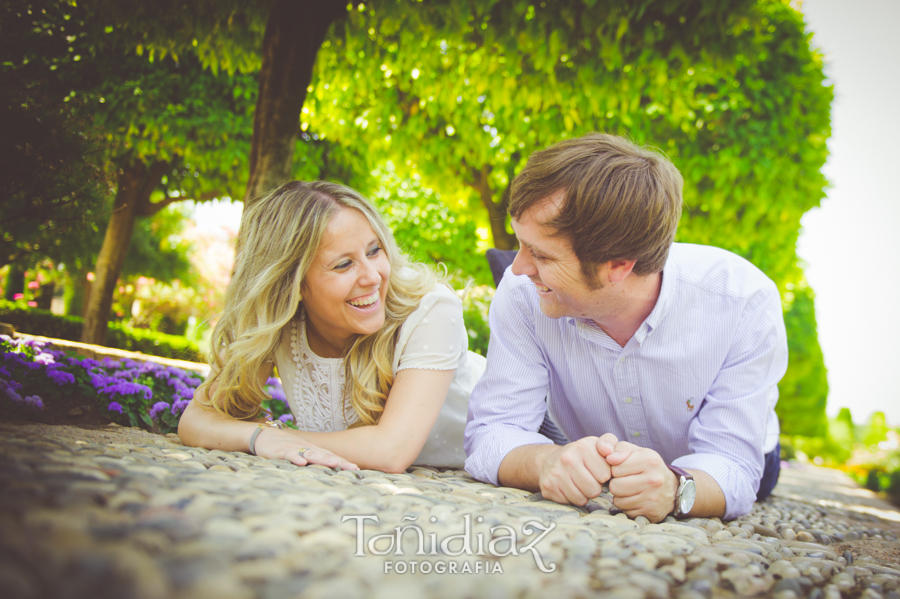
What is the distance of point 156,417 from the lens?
11.2ft

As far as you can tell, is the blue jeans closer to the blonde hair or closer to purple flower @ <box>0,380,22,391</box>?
the blonde hair

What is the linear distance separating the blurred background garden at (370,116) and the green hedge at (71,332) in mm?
53

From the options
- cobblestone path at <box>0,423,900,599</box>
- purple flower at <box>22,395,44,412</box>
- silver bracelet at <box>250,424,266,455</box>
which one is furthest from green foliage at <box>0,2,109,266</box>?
silver bracelet at <box>250,424,266,455</box>

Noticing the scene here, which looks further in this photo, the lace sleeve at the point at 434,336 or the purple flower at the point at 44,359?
the purple flower at the point at 44,359

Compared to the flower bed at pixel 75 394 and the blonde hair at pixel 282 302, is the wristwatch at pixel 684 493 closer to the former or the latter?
the blonde hair at pixel 282 302

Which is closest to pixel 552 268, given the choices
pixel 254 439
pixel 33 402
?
pixel 254 439

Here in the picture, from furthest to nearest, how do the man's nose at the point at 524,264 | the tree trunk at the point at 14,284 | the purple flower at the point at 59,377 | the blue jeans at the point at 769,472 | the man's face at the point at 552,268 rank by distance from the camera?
1. the tree trunk at the point at 14,284
2. the blue jeans at the point at 769,472
3. the purple flower at the point at 59,377
4. the man's nose at the point at 524,264
5. the man's face at the point at 552,268

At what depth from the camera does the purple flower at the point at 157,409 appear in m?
3.38

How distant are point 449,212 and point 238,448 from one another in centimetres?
773

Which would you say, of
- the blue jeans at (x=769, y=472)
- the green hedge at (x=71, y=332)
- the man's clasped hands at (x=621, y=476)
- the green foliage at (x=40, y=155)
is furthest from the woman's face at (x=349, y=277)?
the green hedge at (x=71, y=332)

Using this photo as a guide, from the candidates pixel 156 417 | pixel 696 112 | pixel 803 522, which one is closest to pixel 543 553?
pixel 803 522

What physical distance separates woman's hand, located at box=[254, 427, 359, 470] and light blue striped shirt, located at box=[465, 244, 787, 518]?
0.61m

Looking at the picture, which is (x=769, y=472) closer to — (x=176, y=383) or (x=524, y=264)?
(x=524, y=264)

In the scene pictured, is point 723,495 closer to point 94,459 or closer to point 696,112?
point 94,459
